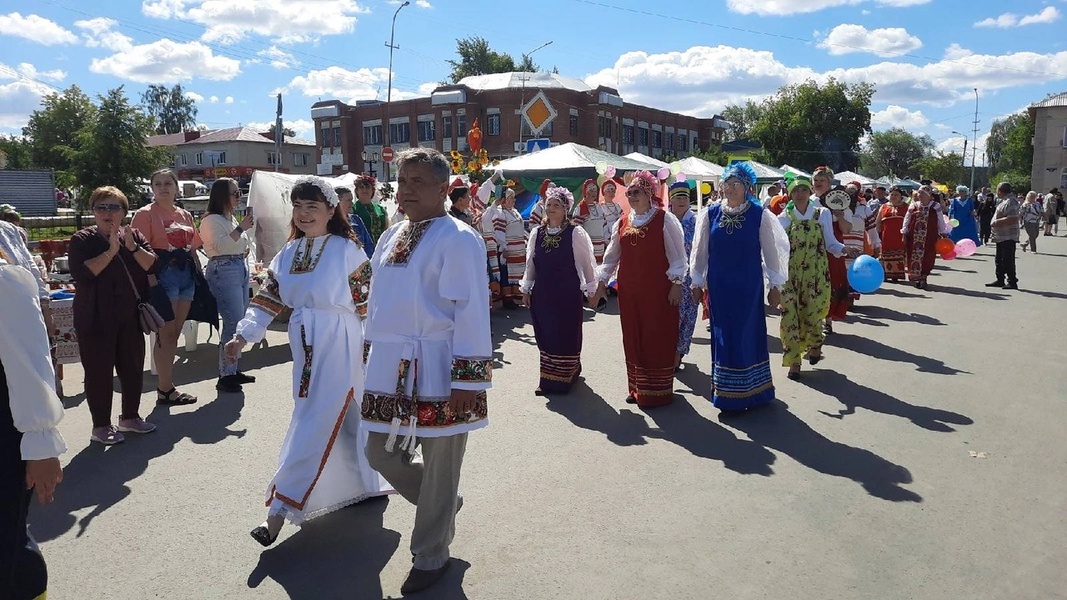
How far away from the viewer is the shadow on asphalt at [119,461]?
4.23 meters

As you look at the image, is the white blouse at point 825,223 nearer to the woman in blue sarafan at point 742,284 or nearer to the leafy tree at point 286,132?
the woman in blue sarafan at point 742,284

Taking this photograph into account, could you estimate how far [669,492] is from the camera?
14.9 feet

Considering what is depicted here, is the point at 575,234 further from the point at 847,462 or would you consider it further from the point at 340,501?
the point at 340,501

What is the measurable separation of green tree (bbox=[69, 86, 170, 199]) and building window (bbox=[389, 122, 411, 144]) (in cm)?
2283

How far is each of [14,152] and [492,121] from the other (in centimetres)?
3976

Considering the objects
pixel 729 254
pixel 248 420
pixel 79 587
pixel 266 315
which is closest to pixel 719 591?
pixel 266 315

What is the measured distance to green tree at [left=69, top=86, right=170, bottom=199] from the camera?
35.7 metres

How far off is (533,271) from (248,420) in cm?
279

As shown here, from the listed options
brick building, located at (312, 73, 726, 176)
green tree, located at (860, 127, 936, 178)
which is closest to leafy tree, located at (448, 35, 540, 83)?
brick building, located at (312, 73, 726, 176)

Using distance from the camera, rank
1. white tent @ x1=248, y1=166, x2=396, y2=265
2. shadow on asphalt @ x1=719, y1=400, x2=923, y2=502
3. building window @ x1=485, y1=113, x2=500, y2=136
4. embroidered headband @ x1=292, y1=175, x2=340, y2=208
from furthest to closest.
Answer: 1. building window @ x1=485, y1=113, x2=500, y2=136
2. white tent @ x1=248, y1=166, x2=396, y2=265
3. shadow on asphalt @ x1=719, y1=400, x2=923, y2=502
4. embroidered headband @ x1=292, y1=175, x2=340, y2=208

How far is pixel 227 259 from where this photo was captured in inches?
283

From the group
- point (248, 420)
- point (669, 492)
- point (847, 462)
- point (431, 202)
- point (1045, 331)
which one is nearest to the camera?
point (431, 202)

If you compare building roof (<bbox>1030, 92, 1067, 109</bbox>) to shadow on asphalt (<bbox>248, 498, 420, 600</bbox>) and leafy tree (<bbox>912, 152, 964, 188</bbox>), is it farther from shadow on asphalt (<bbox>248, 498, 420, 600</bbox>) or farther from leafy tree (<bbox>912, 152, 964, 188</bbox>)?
shadow on asphalt (<bbox>248, 498, 420, 600</bbox>)

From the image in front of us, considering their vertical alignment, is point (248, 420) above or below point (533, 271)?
below
